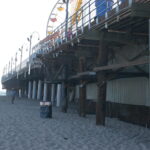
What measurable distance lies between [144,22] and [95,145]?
5322 millimetres

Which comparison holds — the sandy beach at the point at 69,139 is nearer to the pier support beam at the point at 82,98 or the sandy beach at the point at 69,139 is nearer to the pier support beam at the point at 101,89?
the pier support beam at the point at 101,89

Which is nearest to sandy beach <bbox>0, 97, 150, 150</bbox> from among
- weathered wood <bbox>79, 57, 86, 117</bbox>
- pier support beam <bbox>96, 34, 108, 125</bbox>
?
pier support beam <bbox>96, 34, 108, 125</bbox>

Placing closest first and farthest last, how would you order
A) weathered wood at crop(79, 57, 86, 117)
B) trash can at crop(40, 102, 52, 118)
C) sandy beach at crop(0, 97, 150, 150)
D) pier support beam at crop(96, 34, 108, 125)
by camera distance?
sandy beach at crop(0, 97, 150, 150)
pier support beam at crop(96, 34, 108, 125)
trash can at crop(40, 102, 52, 118)
weathered wood at crop(79, 57, 86, 117)

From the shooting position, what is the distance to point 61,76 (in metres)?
21.5

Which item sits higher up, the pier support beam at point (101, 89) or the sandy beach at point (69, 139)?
the pier support beam at point (101, 89)

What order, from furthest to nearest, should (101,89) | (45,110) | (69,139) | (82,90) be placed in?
(82,90), (45,110), (101,89), (69,139)

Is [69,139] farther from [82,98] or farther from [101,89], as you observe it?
[82,98]

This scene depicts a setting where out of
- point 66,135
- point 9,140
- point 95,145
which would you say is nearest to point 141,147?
point 95,145

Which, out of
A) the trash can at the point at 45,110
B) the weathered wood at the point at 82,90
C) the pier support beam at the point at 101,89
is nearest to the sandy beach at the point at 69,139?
the pier support beam at the point at 101,89

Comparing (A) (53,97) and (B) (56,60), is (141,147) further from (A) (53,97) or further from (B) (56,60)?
(A) (53,97)

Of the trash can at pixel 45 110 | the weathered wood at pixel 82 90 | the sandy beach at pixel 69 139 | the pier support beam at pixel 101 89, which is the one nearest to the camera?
the sandy beach at pixel 69 139

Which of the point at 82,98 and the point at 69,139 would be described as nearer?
the point at 69,139

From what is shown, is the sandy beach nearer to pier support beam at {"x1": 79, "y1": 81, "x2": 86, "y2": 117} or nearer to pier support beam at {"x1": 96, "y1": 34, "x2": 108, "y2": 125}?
pier support beam at {"x1": 96, "y1": 34, "x2": 108, "y2": 125}

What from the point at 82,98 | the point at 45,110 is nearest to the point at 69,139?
the point at 45,110
